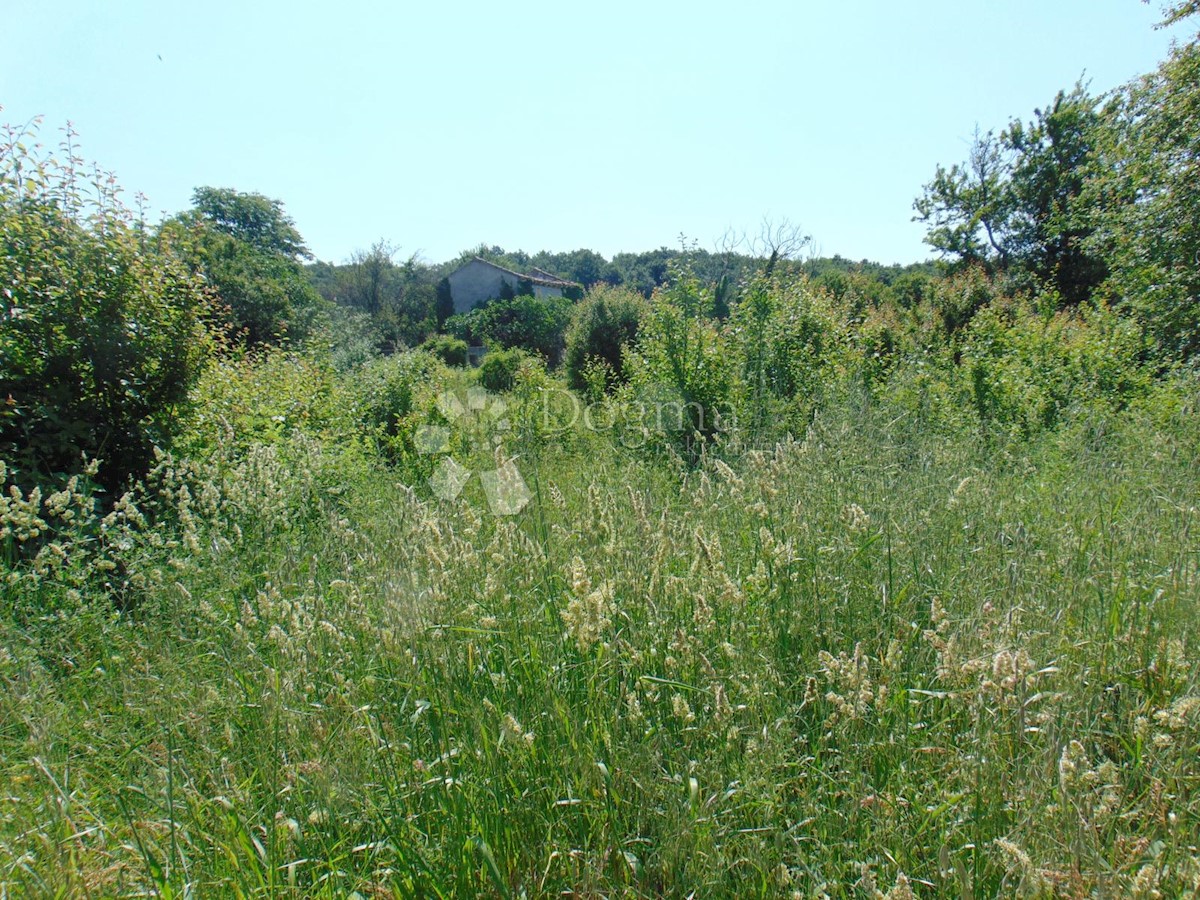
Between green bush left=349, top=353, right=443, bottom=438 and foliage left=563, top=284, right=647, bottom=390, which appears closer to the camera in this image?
green bush left=349, top=353, right=443, bottom=438

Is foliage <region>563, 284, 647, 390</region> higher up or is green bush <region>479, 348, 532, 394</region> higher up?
foliage <region>563, 284, 647, 390</region>

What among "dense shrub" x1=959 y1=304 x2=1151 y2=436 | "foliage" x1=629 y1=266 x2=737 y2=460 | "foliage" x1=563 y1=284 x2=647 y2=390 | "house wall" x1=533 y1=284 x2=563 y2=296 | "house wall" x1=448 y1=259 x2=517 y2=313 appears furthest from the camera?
"house wall" x1=533 y1=284 x2=563 y2=296

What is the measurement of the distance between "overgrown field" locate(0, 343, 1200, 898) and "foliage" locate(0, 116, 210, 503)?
1838 millimetres

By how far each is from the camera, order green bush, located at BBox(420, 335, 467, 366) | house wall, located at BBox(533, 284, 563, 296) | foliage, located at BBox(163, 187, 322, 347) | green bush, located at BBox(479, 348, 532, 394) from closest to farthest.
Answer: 1. green bush, located at BBox(479, 348, 532, 394)
2. foliage, located at BBox(163, 187, 322, 347)
3. green bush, located at BBox(420, 335, 467, 366)
4. house wall, located at BBox(533, 284, 563, 296)

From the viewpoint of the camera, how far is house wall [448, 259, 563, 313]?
42906 millimetres

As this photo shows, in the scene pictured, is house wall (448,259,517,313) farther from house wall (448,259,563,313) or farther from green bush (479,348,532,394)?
green bush (479,348,532,394)

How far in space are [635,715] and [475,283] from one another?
145 ft

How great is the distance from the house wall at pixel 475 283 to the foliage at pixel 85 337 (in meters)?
38.4

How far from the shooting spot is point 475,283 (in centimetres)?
4341

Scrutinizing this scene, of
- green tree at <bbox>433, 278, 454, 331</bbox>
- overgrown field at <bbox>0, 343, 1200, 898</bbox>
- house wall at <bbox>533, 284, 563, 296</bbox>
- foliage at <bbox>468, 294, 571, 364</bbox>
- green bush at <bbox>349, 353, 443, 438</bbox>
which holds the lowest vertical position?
overgrown field at <bbox>0, 343, 1200, 898</bbox>

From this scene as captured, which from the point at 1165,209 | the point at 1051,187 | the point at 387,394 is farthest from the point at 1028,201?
the point at 387,394

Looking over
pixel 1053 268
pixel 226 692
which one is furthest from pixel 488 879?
pixel 1053 268

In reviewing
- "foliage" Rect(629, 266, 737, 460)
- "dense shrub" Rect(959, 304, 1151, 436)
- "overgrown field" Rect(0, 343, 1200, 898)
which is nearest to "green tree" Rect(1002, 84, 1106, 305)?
"dense shrub" Rect(959, 304, 1151, 436)

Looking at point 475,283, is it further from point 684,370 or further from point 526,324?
point 684,370
